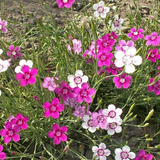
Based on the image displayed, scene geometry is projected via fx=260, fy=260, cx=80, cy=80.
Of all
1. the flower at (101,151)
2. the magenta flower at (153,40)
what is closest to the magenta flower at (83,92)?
the flower at (101,151)

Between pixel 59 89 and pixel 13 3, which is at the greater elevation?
pixel 13 3

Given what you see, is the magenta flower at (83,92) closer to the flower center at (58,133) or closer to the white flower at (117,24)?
the flower center at (58,133)

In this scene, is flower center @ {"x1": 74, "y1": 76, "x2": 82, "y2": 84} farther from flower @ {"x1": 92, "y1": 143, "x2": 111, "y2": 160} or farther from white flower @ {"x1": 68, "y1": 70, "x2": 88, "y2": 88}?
flower @ {"x1": 92, "y1": 143, "x2": 111, "y2": 160}

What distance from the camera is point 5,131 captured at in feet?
6.35

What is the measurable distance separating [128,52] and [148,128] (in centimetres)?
103

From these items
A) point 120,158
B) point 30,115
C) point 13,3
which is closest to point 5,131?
point 30,115

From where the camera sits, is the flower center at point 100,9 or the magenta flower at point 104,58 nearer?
the magenta flower at point 104,58

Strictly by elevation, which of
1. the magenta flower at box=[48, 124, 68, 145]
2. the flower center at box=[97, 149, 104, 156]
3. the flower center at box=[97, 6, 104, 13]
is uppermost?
the flower center at box=[97, 6, 104, 13]

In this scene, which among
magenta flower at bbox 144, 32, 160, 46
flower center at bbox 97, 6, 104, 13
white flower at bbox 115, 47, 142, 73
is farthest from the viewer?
flower center at bbox 97, 6, 104, 13

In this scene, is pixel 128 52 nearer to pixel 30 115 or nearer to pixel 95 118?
pixel 95 118

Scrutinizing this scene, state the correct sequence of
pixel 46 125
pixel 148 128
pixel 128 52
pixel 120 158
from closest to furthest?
pixel 128 52, pixel 120 158, pixel 46 125, pixel 148 128

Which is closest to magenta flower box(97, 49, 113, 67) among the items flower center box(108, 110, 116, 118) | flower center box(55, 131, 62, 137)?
flower center box(108, 110, 116, 118)

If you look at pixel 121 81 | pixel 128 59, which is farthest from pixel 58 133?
pixel 128 59

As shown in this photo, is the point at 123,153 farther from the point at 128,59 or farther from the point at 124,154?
the point at 128,59
